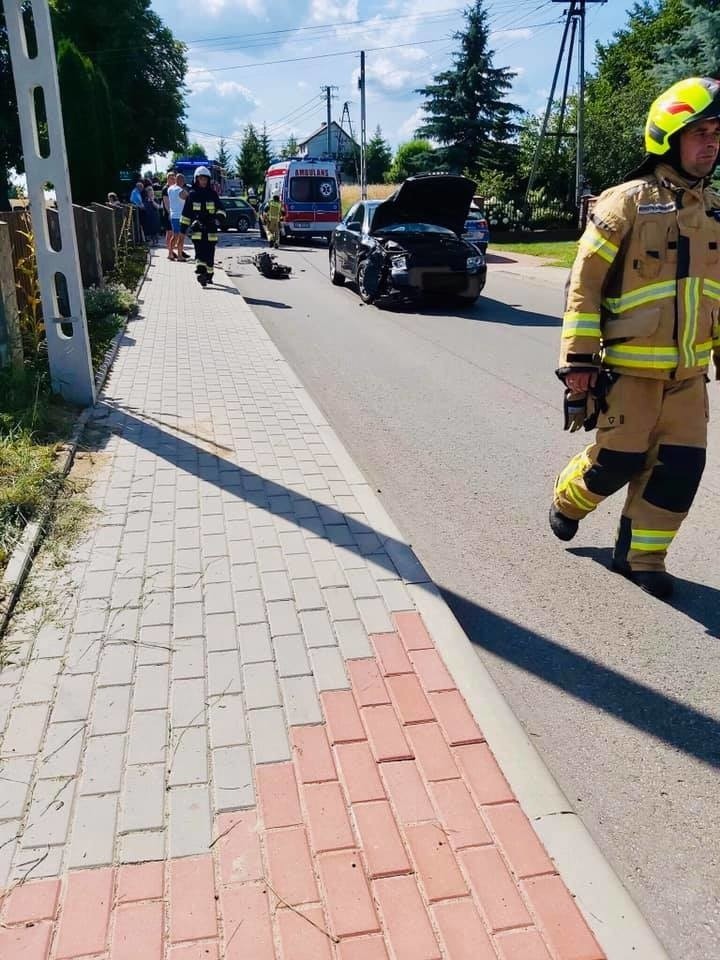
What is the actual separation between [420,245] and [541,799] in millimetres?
11560

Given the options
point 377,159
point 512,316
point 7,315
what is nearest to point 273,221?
point 512,316

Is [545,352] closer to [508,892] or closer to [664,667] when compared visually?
[664,667]

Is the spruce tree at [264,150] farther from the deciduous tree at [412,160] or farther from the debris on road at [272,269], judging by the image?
the debris on road at [272,269]

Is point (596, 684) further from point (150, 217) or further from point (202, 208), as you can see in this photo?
point (150, 217)

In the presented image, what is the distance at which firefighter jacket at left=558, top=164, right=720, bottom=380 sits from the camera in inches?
136

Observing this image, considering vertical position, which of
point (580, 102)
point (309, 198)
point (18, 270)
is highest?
point (580, 102)

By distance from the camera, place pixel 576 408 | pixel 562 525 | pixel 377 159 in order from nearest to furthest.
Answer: pixel 576 408
pixel 562 525
pixel 377 159

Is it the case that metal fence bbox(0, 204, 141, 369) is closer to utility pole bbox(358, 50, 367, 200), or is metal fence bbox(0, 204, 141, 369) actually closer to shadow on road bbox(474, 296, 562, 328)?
shadow on road bbox(474, 296, 562, 328)

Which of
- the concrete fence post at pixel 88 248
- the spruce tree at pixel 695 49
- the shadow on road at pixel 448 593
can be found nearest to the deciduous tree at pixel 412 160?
the spruce tree at pixel 695 49

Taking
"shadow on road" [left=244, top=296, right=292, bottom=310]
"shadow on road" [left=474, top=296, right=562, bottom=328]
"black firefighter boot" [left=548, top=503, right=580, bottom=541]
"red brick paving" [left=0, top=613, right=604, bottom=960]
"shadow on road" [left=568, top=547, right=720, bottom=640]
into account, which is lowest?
"shadow on road" [left=568, top=547, right=720, bottom=640]

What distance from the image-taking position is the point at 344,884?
7.14ft

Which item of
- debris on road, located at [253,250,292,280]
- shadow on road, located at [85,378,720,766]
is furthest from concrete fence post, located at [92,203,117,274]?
shadow on road, located at [85,378,720,766]

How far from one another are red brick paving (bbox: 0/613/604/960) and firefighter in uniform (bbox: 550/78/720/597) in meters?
1.67

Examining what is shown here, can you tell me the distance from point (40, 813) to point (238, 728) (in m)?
0.67
